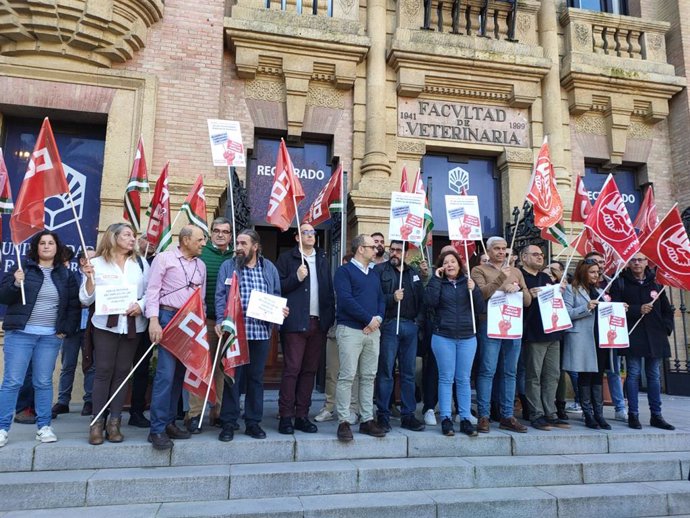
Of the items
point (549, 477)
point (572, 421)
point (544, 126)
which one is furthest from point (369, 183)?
point (549, 477)

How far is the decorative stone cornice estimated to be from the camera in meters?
7.73

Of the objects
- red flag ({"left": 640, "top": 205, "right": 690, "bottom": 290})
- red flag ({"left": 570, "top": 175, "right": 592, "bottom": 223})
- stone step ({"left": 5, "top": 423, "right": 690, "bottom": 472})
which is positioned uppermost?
red flag ({"left": 570, "top": 175, "right": 592, "bottom": 223})

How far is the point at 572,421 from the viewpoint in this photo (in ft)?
20.5

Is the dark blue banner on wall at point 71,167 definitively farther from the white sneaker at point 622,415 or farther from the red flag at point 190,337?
the white sneaker at point 622,415

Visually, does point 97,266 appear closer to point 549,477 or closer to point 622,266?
point 549,477

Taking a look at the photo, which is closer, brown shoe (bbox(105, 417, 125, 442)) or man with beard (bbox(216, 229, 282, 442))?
brown shoe (bbox(105, 417, 125, 442))

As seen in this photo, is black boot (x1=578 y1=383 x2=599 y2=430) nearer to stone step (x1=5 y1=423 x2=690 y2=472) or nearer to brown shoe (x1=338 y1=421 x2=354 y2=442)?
stone step (x1=5 y1=423 x2=690 y2=472)

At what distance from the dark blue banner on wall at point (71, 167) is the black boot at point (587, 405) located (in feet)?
25.0

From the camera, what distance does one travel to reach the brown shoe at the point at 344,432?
4.74 metres

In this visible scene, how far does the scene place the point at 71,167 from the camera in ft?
28.2

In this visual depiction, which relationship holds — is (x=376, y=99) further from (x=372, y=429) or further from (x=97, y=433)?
(x=97, y=433)

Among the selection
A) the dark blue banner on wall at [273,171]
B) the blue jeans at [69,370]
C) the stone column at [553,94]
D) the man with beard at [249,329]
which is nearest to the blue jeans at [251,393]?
the man with beard at [249,329]

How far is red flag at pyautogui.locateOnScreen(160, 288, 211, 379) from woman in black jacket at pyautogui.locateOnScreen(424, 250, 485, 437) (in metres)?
2.45

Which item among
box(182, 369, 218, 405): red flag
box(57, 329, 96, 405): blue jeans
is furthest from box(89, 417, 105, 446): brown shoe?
box(57, 329, 96, 405): blue jeans
